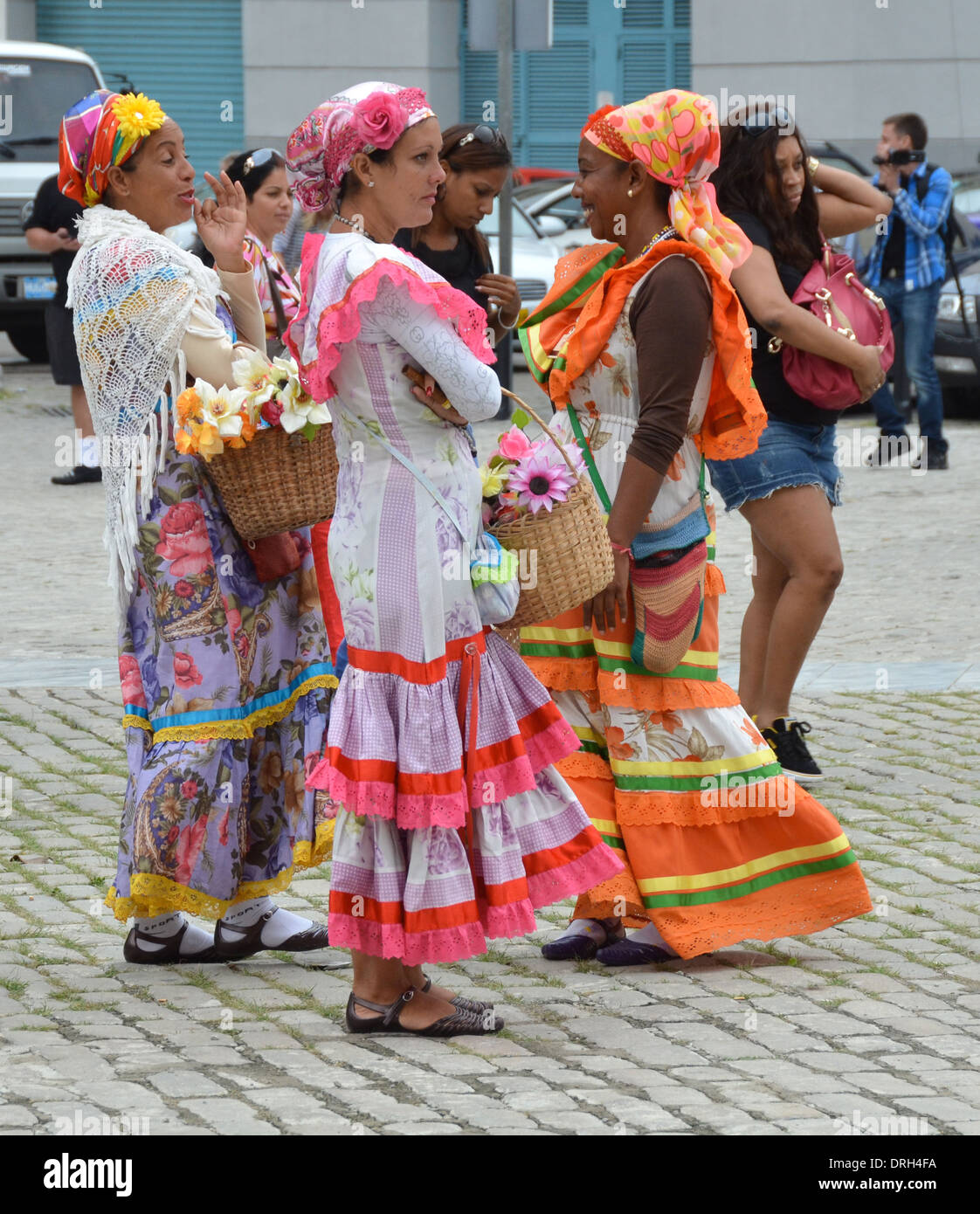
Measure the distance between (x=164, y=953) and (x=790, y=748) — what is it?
2.38 meters

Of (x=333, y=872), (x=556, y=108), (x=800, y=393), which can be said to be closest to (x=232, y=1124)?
(x=333, y=872)

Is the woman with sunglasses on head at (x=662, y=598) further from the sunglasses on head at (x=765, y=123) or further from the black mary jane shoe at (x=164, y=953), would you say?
the sunglasses on head at (x=765, y=123)

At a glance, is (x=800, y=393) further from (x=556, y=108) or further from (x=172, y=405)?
(x=556, y=108)

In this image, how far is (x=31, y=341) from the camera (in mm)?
19891

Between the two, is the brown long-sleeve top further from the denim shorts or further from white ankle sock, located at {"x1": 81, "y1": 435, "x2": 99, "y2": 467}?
the denim shorts

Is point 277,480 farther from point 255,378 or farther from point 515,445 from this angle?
point 515,445

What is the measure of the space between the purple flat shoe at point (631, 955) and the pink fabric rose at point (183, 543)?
1337mm

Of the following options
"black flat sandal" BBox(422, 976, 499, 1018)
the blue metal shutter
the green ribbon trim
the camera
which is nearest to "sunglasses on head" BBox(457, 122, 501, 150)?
the green ribbon trim

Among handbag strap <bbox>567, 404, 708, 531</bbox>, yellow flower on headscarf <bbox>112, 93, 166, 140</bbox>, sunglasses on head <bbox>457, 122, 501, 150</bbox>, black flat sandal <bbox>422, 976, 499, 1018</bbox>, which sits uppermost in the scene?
sunglasses on head <bbox>457, 122, 501, 150</bbox>

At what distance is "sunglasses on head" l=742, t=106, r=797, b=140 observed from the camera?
5.77 m

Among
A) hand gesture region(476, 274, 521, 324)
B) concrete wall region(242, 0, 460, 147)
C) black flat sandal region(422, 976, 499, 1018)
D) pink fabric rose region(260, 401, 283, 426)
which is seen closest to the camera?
black flat sandal region(422, 976, 499, 1018)

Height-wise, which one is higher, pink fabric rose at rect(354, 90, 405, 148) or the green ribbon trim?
pink fabric rose at rect(354, 90, 405, 148)

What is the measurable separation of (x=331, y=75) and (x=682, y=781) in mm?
21959

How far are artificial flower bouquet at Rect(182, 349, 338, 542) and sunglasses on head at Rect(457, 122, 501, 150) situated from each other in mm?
1646
